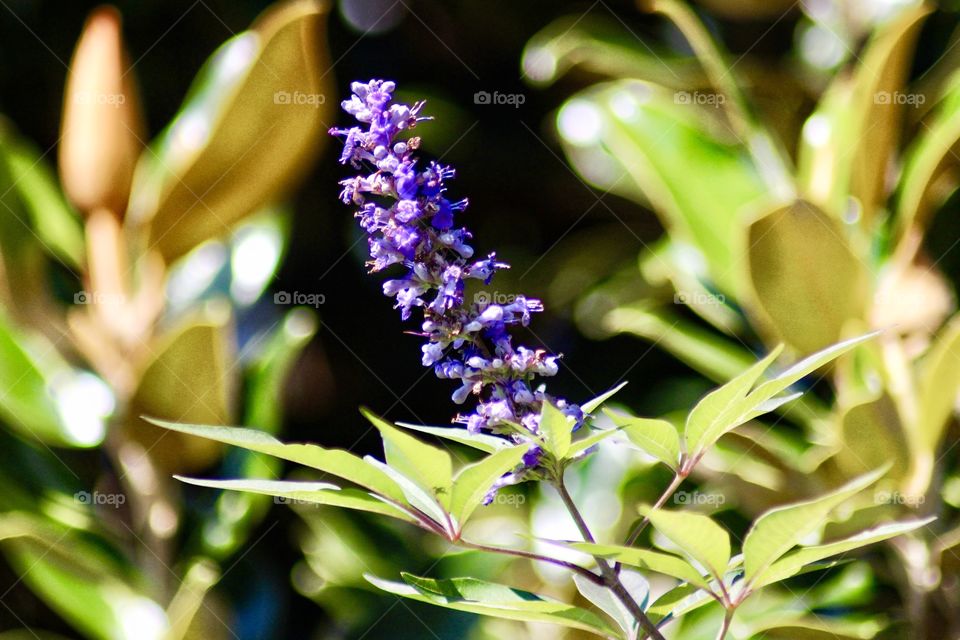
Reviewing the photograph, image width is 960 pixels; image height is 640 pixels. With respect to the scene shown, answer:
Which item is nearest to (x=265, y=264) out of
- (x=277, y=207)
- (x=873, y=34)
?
(x=277, y=207)

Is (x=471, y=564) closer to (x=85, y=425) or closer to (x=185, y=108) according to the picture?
(x=85, y=425)

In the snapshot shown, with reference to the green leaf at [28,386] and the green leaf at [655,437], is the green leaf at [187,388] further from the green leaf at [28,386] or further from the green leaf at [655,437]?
the green leaf at [655,437]

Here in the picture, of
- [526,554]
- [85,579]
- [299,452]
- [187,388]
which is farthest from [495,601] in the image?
[85,579]

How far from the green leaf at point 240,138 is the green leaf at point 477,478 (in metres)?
1.02

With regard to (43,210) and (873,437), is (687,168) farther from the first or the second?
(43,210)

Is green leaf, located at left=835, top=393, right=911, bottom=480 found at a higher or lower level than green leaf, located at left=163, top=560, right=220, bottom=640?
higher

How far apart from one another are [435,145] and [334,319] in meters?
0.35

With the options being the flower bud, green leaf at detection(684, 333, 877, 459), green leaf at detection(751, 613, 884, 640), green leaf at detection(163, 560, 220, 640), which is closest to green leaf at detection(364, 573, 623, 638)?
green leaf at detection(684, 333, 877, 459)

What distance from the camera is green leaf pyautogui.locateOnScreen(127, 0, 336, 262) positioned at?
148 centimetres

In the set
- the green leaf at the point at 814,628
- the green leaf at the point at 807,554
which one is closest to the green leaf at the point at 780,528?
the green leaf at the point at 807,554

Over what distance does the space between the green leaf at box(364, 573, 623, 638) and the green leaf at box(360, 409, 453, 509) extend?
6cm

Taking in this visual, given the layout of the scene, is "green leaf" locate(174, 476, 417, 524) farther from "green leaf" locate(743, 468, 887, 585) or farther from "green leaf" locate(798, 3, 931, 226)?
"green leaf" locate(798, 3, 931, 226)

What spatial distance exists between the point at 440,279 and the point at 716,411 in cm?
20

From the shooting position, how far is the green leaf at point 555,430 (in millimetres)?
561
